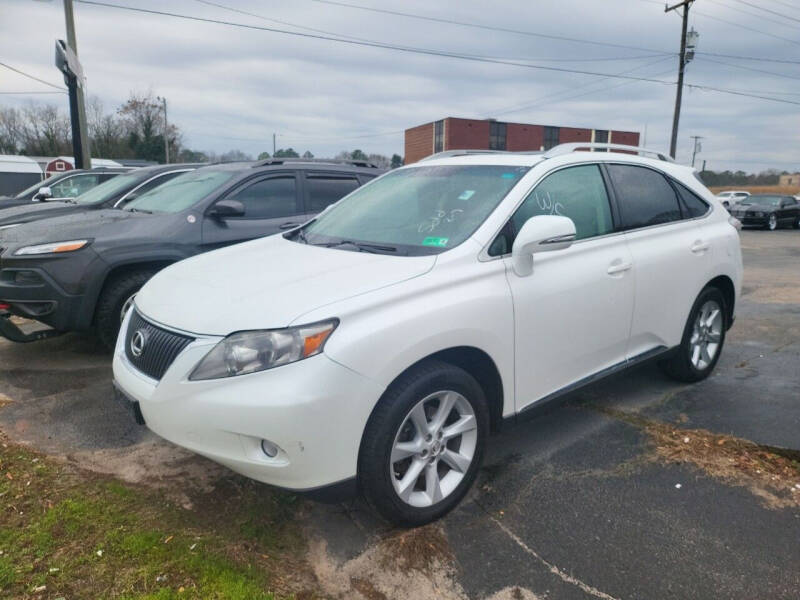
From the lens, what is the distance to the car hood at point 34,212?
7.32 meters

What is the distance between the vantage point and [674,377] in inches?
186

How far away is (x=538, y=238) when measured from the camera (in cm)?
299

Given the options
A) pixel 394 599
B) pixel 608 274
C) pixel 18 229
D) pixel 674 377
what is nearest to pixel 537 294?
pixel 608 274

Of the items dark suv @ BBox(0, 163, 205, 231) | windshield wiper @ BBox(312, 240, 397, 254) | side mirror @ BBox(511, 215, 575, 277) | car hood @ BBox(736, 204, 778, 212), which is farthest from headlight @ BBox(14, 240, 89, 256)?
car hood @ BBox(736, 204, 778, 212)

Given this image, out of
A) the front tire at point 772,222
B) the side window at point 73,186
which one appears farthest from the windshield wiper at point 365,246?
the front tire at point 772,222

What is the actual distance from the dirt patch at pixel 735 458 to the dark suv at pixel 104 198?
595cm

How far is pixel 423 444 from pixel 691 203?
305cm

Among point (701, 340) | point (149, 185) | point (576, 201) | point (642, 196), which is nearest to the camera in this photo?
point (576, 201)

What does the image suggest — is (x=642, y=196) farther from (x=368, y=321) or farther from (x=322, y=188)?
(x=322, y=188)

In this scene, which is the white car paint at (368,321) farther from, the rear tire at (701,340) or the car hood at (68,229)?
the car hood at (68,229)

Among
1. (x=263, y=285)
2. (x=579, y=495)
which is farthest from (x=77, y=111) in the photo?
(x=579, y=495)

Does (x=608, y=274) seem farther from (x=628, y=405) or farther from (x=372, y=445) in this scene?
(x=372, y=445)

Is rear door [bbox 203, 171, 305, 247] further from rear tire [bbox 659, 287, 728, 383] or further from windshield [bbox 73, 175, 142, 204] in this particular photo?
rear tire [bbox 659, 287, 728, 383]

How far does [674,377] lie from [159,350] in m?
3.79
